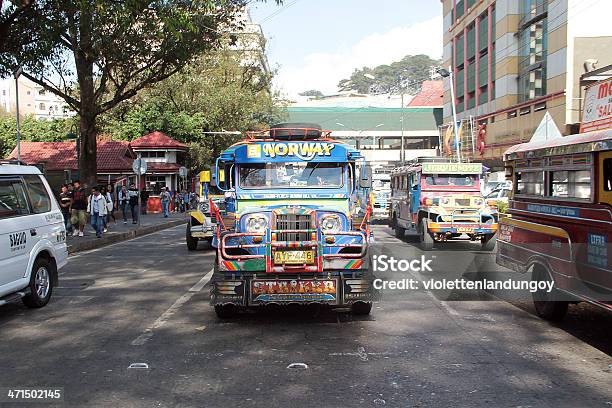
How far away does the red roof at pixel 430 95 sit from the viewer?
274ft

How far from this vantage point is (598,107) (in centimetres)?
966

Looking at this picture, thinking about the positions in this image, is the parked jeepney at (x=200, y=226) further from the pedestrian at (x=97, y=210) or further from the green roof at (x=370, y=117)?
the green roof at (x=370, y=117)

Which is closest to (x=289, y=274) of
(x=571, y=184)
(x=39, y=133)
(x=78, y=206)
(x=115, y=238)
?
(x=571, y=184)

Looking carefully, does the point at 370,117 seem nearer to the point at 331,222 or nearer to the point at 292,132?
the point at 292,132

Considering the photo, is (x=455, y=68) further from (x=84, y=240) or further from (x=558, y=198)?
(x=558, y=198)

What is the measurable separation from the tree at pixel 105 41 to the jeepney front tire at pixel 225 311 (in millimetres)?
7266

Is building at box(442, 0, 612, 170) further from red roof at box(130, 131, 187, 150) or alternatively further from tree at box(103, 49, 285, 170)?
red roof at box(130, 131, 187, 150)

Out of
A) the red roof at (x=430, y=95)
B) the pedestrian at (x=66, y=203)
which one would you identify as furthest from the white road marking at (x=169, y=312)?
the red roof at (x=430, y=95)

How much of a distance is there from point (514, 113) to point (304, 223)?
35.0m

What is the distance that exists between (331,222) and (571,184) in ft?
10.0

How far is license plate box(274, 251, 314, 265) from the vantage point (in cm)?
730

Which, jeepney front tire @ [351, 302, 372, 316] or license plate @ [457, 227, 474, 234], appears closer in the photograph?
jeepney front tire @ [351, 302, 372, 316]

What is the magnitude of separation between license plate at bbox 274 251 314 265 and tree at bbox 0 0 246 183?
7.43 metres

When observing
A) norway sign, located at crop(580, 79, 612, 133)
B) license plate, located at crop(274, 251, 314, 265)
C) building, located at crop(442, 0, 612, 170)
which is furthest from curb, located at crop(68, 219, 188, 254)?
building, located at crop(442, 0, 612, 170)
